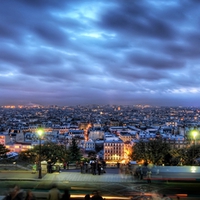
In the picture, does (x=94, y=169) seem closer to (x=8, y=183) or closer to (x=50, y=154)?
(x=8, y=183)

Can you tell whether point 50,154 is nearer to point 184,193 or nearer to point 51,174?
point 51,174

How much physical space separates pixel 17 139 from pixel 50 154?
82558 mm

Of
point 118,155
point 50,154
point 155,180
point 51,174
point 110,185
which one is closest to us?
point 110,185

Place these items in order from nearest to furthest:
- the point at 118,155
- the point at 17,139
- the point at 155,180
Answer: the point at 155,180, the point at 118,155, the point at 17,139

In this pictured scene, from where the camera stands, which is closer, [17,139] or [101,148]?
[101,148]

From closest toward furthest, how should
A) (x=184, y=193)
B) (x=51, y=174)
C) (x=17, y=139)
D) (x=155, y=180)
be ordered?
(x=184, y=193) < (x=155, y=180) < (x=51, y=174) < (x=17, y=139)

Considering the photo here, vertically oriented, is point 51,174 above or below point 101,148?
above

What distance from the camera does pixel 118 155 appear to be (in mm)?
90438

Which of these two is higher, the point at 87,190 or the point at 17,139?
the point at 87,190

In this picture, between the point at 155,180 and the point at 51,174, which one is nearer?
the point at 155,180

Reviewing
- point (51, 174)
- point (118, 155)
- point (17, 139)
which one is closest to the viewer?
point (51, 174)

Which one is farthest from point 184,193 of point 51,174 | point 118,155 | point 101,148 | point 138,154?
point 101,148

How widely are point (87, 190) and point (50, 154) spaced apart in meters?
11.2

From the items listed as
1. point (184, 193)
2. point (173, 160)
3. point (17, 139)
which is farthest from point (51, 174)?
point (17, 139)
